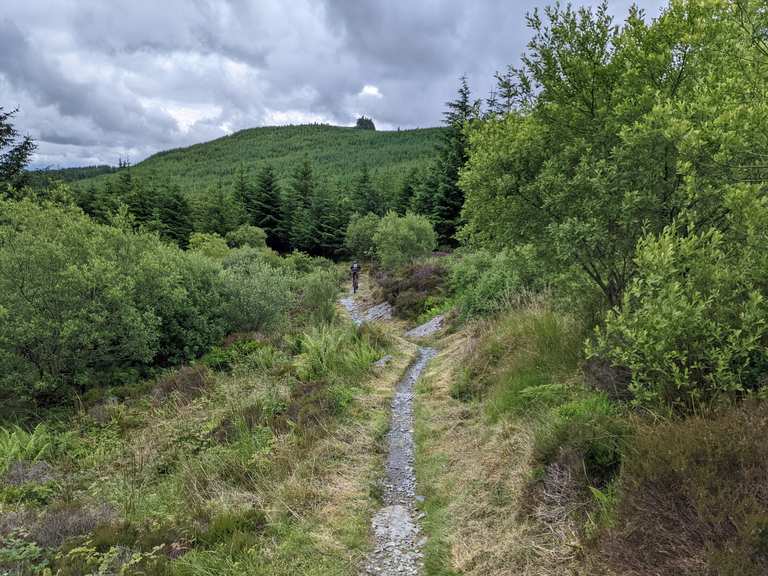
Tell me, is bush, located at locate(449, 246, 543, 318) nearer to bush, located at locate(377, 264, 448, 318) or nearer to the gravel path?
bush, located at locate(377, 264, 448, 318)

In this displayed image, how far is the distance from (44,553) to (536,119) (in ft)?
23.6

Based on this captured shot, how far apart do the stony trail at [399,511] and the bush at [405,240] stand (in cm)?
1587

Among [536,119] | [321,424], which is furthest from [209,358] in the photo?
[536,119]

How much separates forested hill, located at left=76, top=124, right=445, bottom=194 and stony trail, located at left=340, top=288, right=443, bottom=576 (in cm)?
8651

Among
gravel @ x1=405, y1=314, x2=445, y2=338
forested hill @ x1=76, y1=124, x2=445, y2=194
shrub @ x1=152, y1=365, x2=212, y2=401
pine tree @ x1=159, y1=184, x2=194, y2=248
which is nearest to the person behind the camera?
shrub @ x1=152, y1=365, x2=212, y2=401

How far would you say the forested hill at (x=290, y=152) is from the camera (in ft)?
340

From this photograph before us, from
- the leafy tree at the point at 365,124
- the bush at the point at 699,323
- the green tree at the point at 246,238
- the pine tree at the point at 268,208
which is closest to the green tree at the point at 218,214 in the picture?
the pine tree at the point at 268,208

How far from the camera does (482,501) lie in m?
4.59

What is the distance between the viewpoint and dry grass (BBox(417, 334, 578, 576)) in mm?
3602

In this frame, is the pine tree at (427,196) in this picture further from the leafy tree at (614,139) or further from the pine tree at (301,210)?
the leafy tree at (614,139)

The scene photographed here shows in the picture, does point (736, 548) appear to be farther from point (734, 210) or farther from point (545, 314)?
point (545, 314)

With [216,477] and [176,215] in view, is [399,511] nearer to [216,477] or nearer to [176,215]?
[216,477]

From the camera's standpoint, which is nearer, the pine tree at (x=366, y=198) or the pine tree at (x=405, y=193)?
the pine tree at (x=405, y=193)

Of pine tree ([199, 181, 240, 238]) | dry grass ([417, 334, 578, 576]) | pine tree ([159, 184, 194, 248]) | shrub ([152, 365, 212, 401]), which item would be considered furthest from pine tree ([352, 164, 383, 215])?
dry grass ([417, 334, 578, 576])
